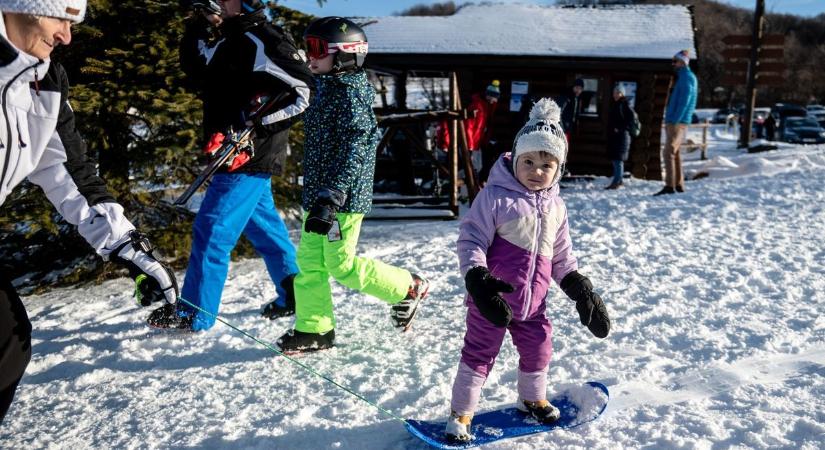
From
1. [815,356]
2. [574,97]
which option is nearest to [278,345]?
[815,356]

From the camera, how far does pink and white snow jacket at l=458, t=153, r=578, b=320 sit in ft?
8.29

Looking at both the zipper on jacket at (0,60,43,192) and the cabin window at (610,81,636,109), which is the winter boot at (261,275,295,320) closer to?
the zipper on jacket at (0,60,43,192)

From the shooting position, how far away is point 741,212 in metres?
7.52

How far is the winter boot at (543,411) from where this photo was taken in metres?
2.71

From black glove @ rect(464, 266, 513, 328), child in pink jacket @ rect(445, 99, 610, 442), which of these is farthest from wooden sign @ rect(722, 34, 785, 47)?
black glove @ rect(464, 266, 513, 328)

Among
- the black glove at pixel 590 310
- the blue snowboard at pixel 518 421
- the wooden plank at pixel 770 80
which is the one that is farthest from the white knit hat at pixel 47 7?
the wooden plank at pixel 770 80

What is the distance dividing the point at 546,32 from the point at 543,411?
1435 cm

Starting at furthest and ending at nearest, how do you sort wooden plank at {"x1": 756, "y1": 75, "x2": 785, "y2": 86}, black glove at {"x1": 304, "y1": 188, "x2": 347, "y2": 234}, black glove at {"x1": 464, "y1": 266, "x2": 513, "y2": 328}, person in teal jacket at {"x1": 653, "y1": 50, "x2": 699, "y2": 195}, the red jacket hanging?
wooden plank at {"x1": 756, "y1": 75, "x2": 785, "y2": 86}, the red jacket hanging, person in teal jacket at {"x1": 653, "y1": 50, "x2": 699, "y2": 195}, black glove at {"x1": 304, "y1": 188, "x2": 347, "y2": 234}, black glove at {"x1": 464, "y1": 266, "x2": 513, "y2": 328}

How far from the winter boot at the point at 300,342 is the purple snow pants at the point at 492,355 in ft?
3.84

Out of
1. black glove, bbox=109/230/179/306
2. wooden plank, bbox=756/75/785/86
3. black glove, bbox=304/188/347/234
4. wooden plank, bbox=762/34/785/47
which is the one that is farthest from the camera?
wooden plank, bbox=756/75/785/86

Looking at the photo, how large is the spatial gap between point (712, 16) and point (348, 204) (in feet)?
386

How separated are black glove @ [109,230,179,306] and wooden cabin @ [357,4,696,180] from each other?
11.8 metres

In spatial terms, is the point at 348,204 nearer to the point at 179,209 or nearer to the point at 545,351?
the point at 545,351

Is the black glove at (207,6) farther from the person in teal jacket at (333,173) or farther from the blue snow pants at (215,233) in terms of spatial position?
the blue snow pants at (215,233)
